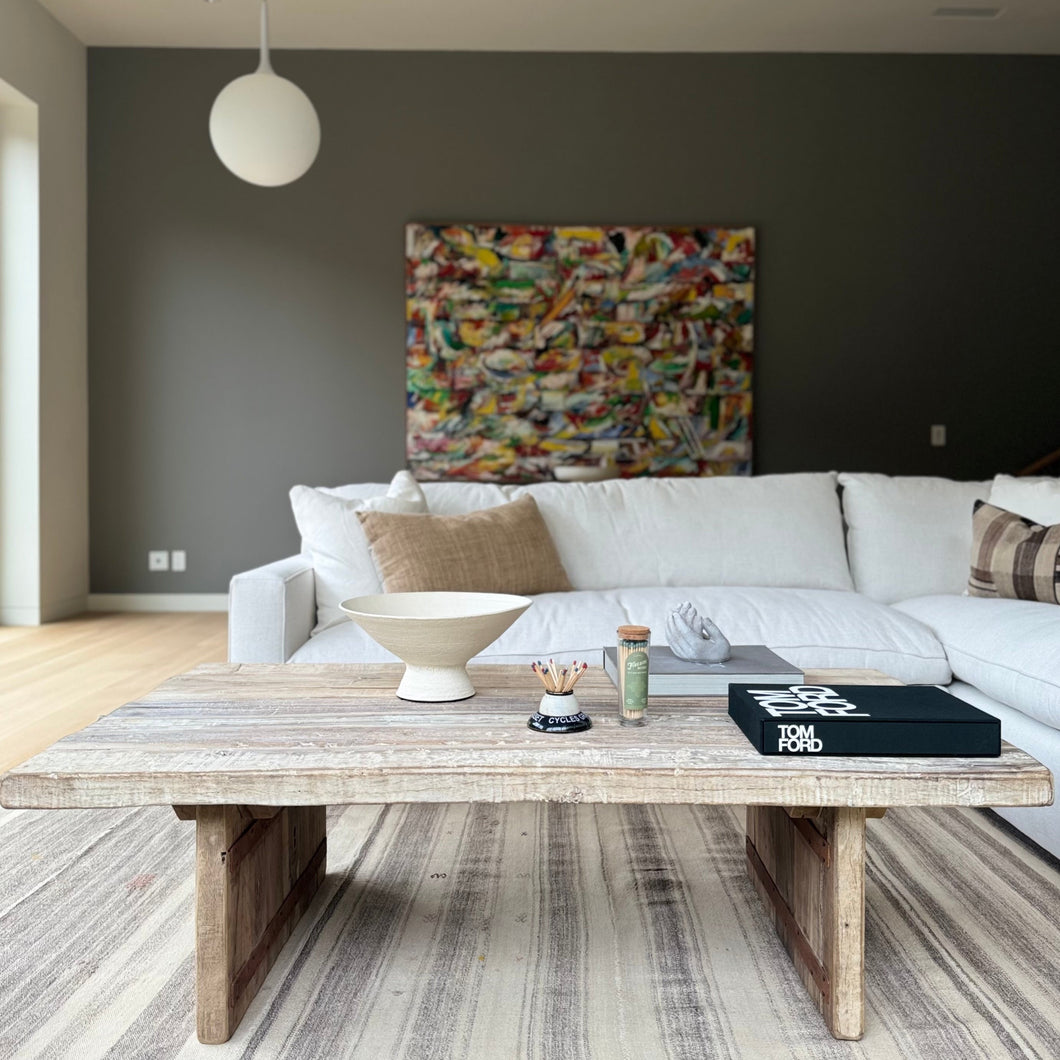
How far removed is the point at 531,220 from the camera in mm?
5375

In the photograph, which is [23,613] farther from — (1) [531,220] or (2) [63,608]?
(1) [531,220]

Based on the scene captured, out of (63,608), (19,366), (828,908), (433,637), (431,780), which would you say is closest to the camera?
(431,780)

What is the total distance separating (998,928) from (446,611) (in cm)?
111

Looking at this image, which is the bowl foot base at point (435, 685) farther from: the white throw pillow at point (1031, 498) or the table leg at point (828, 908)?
the white throw pillow at point (1031, 498)

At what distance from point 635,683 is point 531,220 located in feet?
14.4

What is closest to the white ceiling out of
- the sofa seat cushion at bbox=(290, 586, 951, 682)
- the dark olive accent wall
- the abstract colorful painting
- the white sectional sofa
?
the dark olive accent wall

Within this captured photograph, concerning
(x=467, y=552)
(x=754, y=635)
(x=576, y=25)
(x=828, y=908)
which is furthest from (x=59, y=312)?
(x=828, y=908)

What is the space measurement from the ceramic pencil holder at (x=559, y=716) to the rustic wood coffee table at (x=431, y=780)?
23 mm

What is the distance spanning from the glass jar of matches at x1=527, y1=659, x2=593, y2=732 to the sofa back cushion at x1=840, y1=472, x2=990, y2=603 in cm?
185

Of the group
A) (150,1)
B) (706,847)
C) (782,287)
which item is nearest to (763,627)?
(706,847)

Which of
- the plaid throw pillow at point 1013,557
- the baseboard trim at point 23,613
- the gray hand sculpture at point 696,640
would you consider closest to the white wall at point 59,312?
the baseboard trim at point 23,613

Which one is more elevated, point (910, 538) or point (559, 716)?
point (910, 538)

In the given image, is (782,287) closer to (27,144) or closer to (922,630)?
(922,630)

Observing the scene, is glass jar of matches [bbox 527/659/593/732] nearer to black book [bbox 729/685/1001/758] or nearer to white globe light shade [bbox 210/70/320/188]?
black book [bbox 729/685/1001/758]
